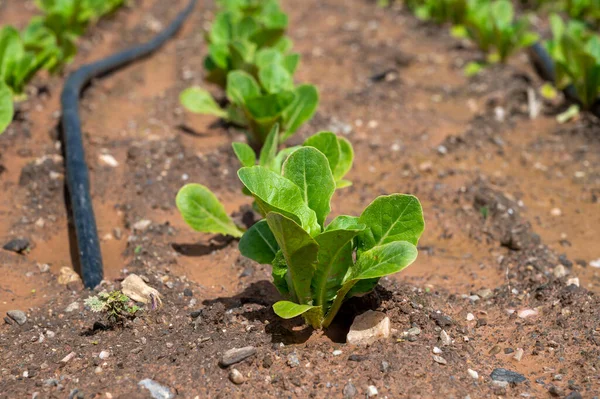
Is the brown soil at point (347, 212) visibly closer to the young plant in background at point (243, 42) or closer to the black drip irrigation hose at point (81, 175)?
the black drip irrigation hose at point (81, 175)

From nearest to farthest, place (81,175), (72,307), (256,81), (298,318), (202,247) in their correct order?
(298,318), (72,307), (202,247), (81,175), (256,81)

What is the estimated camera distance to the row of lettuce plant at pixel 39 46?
425cm

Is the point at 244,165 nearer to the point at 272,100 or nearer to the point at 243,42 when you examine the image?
the point at 272,100

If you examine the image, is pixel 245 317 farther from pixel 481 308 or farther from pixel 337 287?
pixel 481 308

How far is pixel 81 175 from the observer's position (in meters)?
3.47

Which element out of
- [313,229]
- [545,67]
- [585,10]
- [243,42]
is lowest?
[585,10]

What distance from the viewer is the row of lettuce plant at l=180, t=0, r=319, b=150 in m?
3.72

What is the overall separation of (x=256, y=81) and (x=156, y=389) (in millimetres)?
2751

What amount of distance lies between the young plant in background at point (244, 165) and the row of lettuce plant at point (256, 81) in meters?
0.33

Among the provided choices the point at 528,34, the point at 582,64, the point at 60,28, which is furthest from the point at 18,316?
the point at 528,34

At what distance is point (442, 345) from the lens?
236 cm

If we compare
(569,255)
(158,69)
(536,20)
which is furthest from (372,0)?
(569,255)

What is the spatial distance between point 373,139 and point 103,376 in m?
2.75

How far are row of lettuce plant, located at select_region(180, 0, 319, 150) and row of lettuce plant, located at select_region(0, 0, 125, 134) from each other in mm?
1060
